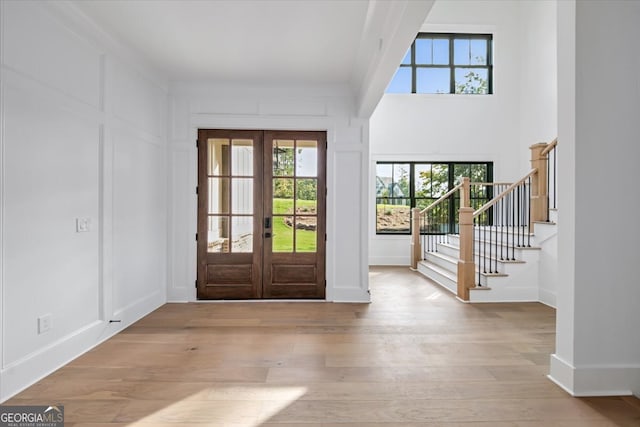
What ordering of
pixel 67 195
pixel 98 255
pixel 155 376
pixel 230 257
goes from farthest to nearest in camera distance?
pixel 230 257 < pixel 98 255 < pixel 67 195 < pixel 155 376

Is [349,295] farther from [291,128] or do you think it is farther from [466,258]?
[291,128]

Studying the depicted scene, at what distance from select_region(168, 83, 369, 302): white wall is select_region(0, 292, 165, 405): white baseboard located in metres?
1.12

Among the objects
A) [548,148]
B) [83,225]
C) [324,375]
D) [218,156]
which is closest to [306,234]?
[218,156]

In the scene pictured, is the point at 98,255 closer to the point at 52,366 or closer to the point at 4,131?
the point at 52,366

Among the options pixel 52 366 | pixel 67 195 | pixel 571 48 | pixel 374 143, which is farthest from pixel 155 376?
pixel 374 143

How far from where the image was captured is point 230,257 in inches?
188

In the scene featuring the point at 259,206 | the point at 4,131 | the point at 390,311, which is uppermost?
the point at 4,131

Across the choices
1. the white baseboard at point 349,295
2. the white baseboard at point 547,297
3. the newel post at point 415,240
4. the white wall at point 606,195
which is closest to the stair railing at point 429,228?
the newel post at point 415,240

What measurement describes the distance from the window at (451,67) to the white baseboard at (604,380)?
7058 millimetres

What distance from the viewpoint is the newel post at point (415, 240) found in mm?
7548

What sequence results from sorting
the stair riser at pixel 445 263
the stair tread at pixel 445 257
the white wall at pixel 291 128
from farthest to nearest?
the stair tread at pixel 445 257, the stair riser at pixel 445 263, the white wall at pixel 291 128

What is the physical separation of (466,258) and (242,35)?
3.81m

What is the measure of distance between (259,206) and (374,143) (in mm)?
4136

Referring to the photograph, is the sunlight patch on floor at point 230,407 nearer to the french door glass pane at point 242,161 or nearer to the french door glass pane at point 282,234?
the french door glass pane at point 282,234
